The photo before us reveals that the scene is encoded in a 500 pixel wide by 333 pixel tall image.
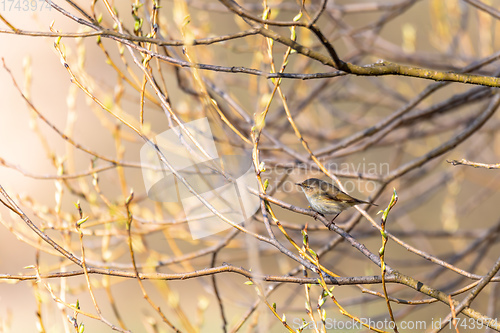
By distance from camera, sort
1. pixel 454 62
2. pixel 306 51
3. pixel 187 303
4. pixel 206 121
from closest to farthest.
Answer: pixel 306 51 < pixel 206 121 < pixel 454 62 < pixel 187 303

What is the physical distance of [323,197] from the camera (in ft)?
14.1

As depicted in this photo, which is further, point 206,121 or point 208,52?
point 208,52

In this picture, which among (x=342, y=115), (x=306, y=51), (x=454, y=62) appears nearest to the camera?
(x=306, y=51)

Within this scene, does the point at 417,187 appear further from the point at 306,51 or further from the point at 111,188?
the point at 111,188

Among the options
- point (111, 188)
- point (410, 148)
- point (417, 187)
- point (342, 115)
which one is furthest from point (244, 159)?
point (111, 188)

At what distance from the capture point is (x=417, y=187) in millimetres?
5547

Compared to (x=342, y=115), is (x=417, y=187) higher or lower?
lower

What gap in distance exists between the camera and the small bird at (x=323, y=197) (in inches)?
168

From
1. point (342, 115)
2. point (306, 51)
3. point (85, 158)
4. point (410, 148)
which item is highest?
point (85, 158)

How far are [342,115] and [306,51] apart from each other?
3.74 metres

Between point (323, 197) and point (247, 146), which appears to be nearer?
point (247, 146)

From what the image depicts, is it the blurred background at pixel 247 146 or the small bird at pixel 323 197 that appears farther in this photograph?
the small bird at pixel 323 197

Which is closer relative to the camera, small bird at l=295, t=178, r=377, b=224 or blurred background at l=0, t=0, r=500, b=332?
blurred background at l=0, t=0, r=500, b=332

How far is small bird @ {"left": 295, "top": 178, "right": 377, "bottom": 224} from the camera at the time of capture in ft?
14.0
